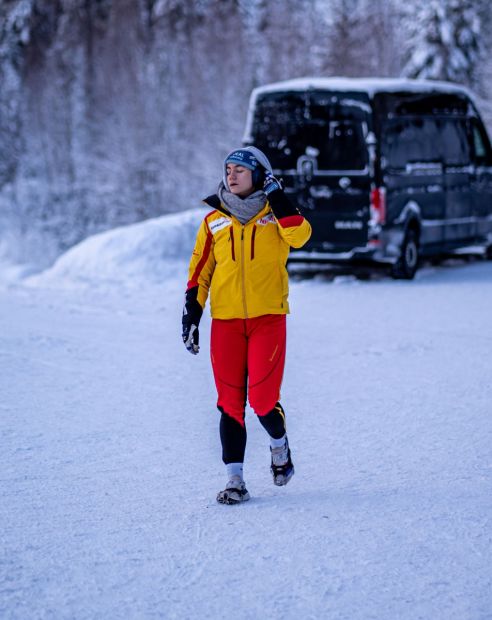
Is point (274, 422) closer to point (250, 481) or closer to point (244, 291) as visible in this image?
point (250, 481)

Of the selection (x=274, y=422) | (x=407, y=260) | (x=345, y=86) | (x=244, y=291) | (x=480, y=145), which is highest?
(x=345, y=86)

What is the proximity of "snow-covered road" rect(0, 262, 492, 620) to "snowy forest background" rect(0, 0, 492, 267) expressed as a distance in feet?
91.6

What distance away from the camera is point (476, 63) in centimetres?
4416

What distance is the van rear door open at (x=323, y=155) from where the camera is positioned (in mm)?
12992

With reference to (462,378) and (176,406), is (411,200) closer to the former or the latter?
(462,378)

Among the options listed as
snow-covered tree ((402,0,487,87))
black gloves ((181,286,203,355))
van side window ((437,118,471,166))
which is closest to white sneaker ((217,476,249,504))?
black gloves ((181,286,203,355))

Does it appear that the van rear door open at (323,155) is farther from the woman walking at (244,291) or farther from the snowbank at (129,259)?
the woman walking at (244,291)

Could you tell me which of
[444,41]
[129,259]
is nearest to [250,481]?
[129,259]

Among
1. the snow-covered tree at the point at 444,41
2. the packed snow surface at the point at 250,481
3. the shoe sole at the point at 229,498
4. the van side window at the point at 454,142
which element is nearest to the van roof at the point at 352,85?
the van side window at the point at 454,142

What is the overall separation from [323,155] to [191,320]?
856 centimetres

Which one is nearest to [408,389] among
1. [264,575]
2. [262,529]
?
[262,529]

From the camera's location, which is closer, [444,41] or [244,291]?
[244,291]

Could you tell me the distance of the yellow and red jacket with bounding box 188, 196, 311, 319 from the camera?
15.9 ft

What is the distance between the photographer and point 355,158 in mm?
13086
